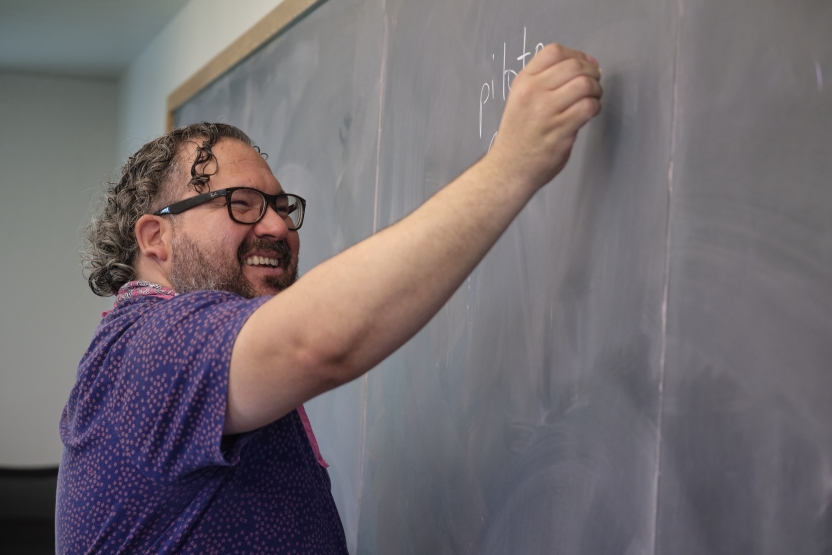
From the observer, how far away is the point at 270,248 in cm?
114

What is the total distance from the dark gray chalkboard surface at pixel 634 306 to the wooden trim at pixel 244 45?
621 millimetres

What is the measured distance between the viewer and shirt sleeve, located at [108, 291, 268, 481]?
0.75 metres

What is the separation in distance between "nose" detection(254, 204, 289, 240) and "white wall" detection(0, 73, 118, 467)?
A: 11.1 ft

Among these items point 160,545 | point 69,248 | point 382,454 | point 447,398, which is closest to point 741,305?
point 447,398

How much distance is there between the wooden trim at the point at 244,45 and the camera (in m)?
1.93

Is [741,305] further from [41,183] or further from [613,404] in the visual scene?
[41,183]

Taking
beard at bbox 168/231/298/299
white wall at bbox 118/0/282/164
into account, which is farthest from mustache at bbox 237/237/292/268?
white wall at bbox 118/0/282/164

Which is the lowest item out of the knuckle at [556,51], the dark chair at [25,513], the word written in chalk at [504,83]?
the dark chair at [25,513]

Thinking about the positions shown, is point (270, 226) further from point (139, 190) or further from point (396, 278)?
point (396, 278)

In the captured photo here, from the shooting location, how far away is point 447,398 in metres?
1.23

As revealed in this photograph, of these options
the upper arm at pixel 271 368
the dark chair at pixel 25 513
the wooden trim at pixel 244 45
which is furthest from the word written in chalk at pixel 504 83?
the dark chair at pixel 25 513

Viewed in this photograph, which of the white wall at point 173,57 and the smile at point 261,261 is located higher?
the white wall at point 173,57

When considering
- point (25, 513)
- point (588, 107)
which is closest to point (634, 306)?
point (588, 107)

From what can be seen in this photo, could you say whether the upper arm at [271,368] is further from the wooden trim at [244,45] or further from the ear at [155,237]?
the wooden trim at [244,45]
